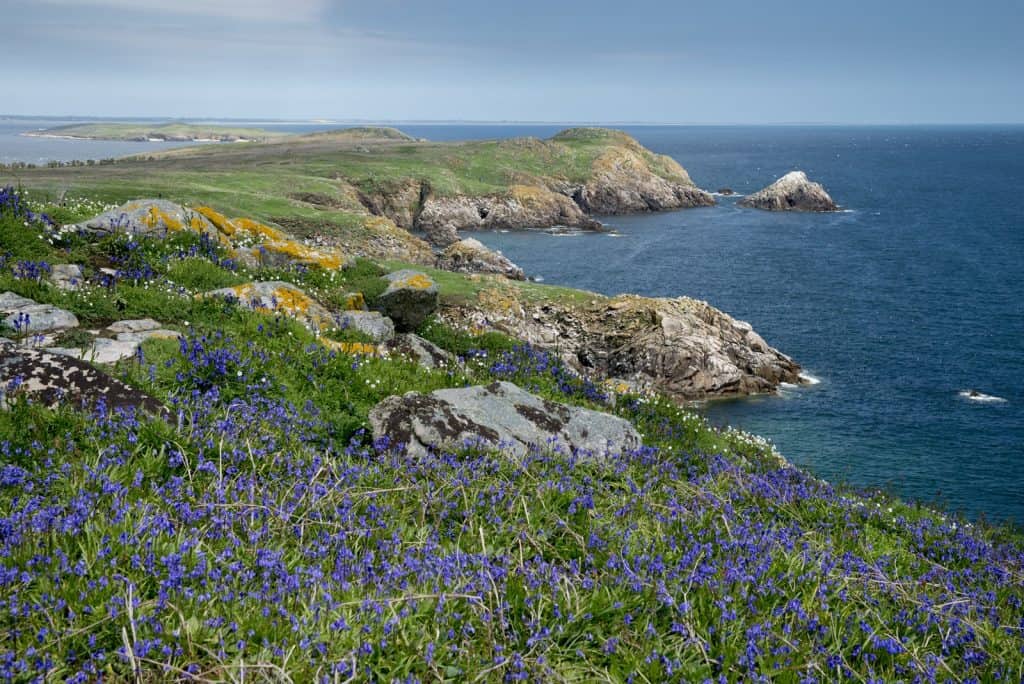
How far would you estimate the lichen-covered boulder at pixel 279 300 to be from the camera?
13703 mm

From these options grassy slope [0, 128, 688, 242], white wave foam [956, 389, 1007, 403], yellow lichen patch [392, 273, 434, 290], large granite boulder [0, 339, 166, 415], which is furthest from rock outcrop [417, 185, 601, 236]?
large granite boulder [0, 339, 166, 415]

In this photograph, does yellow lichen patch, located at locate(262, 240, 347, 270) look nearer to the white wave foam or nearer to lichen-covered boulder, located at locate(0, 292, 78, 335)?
lichen-covered boulder, located at locate(0, 292, 78, 335)

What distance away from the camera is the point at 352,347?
13.8m

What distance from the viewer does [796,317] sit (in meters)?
53.0

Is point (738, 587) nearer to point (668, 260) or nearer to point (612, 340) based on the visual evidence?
point (612, 340)

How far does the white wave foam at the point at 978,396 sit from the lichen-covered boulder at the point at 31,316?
136 ft

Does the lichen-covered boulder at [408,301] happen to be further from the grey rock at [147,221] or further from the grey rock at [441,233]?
the grey rock at [441,233]

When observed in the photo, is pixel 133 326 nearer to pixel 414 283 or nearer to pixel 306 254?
pixel 414 283

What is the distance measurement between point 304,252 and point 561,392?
11.2 metres

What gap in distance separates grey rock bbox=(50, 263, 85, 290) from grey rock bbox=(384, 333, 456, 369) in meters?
5.91

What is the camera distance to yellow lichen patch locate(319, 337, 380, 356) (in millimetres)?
12766

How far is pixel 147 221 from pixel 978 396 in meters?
40.7

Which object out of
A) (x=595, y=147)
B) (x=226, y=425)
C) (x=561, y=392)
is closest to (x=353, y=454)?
(x=226, y=425)

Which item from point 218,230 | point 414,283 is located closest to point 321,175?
point 218,230
